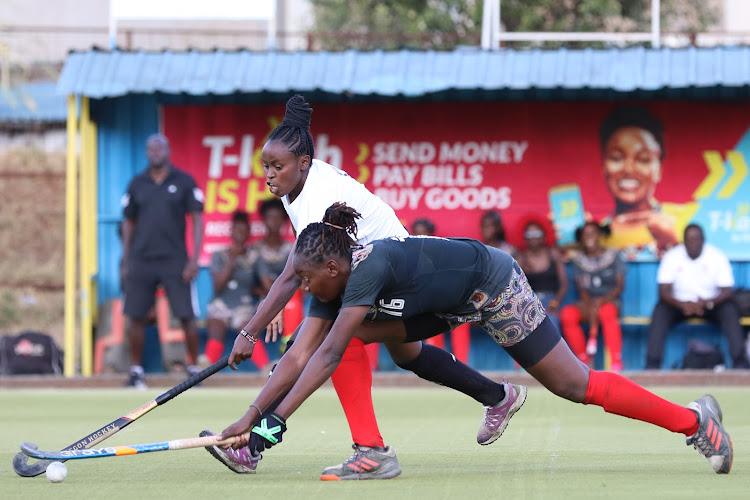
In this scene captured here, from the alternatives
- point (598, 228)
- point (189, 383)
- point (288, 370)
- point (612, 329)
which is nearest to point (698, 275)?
point (612, 329)

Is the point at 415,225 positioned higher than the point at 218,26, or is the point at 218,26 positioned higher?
the point at 218,26

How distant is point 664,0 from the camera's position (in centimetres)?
2562

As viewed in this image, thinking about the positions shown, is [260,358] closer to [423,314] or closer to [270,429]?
[423,314]

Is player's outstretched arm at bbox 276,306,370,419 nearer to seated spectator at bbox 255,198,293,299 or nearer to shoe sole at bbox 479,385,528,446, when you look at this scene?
shoe sole at bbox 479,385,528,446

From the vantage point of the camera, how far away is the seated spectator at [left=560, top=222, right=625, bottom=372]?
14312mm

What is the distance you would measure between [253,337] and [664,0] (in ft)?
68.7

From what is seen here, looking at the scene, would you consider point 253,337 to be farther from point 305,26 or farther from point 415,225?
point 305,26

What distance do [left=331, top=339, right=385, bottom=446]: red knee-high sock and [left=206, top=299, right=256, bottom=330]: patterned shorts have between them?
826cm

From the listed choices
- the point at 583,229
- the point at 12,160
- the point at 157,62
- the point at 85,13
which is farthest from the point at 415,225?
the point at 85,13

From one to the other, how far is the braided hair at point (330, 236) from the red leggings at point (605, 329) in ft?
28.3

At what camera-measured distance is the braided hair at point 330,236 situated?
19.0ft

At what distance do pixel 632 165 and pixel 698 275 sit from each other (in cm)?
160

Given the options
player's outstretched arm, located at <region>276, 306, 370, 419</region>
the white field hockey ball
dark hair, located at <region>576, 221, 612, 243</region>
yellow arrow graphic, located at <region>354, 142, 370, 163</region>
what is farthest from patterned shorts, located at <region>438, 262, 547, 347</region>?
yellow arrow graphic, located at <region>354, 142, 370, 163</region>

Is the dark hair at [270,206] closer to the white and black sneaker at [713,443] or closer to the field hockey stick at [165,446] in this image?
the field hockey stick at [165,446]
